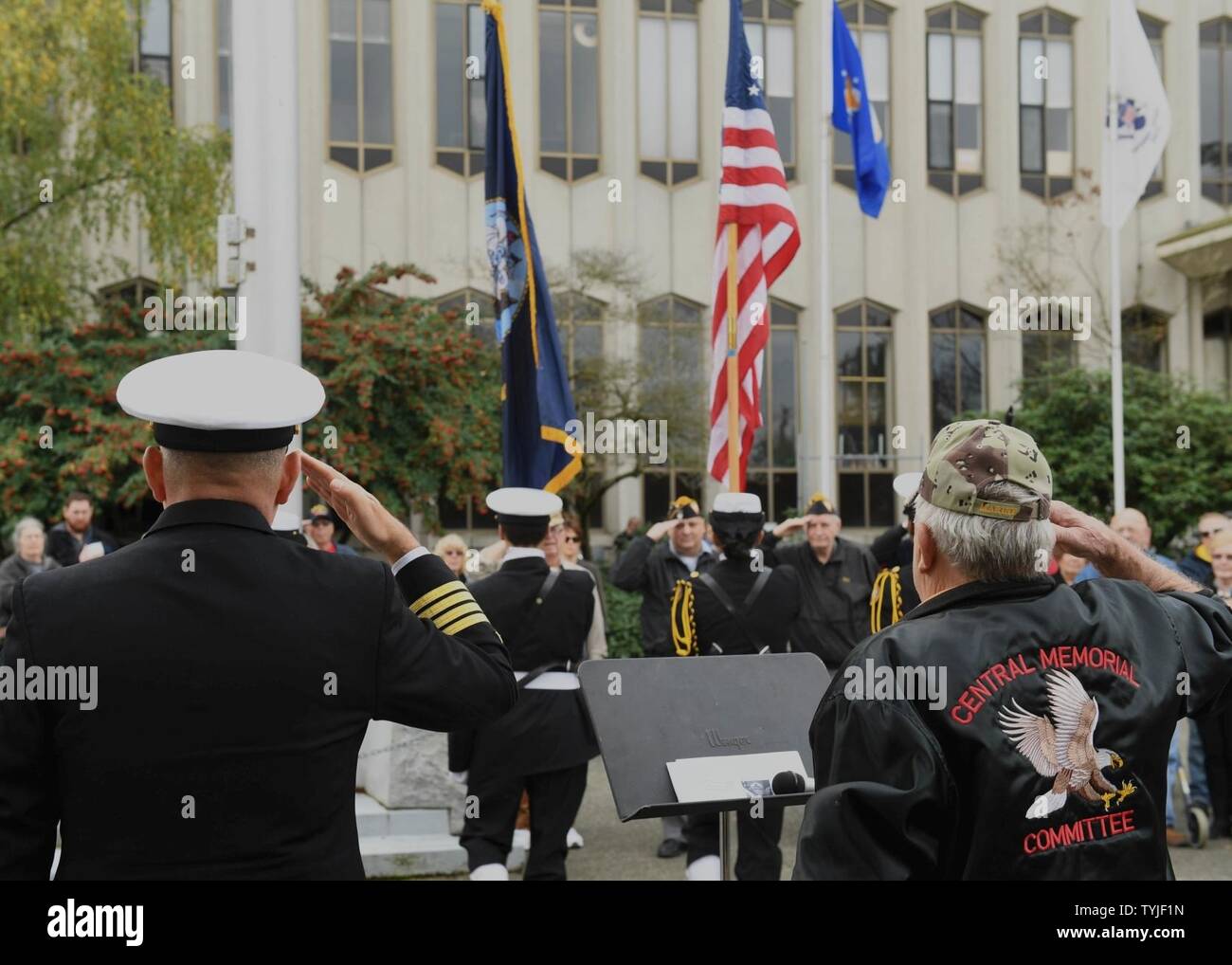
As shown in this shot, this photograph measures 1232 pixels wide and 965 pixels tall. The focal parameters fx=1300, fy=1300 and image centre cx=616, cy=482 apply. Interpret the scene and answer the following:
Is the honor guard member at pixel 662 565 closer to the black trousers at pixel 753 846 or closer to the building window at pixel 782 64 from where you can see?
the black trousers at pixel 753 846

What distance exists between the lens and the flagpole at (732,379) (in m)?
8.62

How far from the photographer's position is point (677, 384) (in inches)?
827

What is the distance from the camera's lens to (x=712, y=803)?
12.6ft

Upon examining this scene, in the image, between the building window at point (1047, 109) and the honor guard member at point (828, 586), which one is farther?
the building window at point (1047, 109)

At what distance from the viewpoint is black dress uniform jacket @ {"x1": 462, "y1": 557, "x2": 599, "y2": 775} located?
5.86 m

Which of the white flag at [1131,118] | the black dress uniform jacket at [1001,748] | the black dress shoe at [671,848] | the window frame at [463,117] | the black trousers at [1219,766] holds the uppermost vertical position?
the window frame at [463,117]

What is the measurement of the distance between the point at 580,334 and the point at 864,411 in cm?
631

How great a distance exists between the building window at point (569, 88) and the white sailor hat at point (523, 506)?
1807 centimetres

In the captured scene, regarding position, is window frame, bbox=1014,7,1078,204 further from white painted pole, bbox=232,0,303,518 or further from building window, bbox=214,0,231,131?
white painted pole, bbox=232,0,303,518

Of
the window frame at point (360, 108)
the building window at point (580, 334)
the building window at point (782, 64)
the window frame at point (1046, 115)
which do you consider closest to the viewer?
the building window at point (580, 334)

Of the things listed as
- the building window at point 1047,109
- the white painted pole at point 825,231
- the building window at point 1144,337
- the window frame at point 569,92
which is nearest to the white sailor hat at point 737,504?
the white painted pole at point 825,231

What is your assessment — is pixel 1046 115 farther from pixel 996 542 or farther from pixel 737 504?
pixel 996 542

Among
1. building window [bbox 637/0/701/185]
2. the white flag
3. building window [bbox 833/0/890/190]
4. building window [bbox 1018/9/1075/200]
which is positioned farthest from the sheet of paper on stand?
building window [bbox 1018/9/1075/200]
